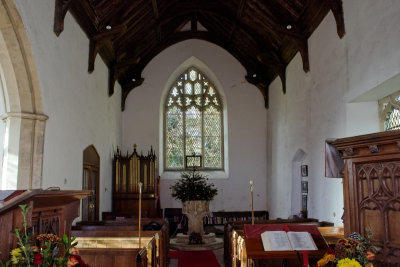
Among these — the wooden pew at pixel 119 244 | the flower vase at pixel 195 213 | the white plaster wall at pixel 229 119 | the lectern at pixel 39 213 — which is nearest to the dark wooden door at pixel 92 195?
the wooden pew at pixel 119 244

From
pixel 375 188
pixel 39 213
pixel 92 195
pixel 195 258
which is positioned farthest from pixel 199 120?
pixel 39 213

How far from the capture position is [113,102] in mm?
10398

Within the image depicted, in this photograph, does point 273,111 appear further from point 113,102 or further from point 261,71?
point 113,102

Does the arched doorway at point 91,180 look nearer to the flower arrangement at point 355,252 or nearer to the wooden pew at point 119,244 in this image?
the wooden pew at point 119,244

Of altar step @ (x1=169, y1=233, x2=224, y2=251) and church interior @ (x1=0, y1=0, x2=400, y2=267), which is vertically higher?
church interior @ (x1=0, y1=0, x2=400, y2=267)

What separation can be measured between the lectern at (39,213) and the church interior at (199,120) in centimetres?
1

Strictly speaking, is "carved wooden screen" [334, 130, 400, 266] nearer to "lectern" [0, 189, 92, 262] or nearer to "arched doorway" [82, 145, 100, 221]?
"lectern" [0, 189, 92, 262]

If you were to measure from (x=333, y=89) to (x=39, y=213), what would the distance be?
590 centimetres

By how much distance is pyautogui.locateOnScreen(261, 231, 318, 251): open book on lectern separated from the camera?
3.29 meters

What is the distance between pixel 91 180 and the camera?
8492mm

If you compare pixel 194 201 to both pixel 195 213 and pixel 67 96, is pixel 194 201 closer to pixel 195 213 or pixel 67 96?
pixel 195 213

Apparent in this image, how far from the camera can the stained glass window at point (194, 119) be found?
39.8 feet

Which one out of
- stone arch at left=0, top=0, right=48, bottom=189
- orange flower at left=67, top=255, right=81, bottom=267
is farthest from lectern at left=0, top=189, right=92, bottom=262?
stone arch at left=0, top=0, right=48, bottom=189

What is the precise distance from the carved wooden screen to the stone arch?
13.8 feet
